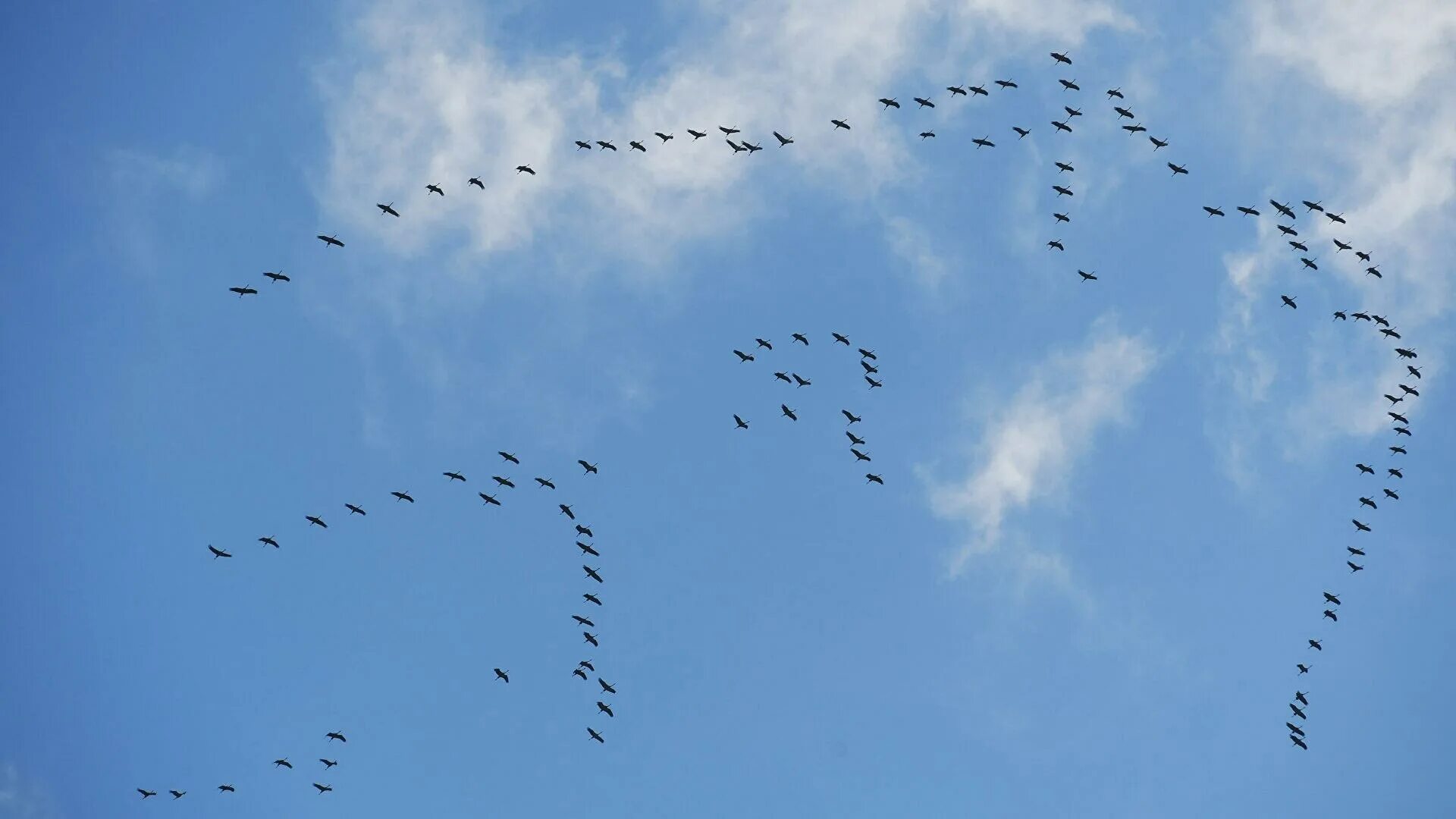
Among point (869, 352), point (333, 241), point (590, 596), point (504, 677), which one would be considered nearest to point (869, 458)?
point (869, 352)

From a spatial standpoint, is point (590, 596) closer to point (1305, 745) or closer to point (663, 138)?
point (663, 138)

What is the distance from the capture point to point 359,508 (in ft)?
486

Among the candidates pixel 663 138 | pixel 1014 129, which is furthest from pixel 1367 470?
pixel 663 138

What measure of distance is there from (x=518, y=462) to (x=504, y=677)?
60.2 ft

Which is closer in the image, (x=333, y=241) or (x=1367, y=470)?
(x=333, y=241)

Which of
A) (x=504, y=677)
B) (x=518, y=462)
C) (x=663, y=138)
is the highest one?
(x=663, y=138)

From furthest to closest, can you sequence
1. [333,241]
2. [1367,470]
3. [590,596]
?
[1367,470]
[590,596]
[333,241]

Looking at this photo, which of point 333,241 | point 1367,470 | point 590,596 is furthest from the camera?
point 1367,470

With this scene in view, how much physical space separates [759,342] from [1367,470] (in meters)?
57.2

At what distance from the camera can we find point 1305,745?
16212cm

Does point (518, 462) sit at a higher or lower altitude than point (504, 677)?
higher

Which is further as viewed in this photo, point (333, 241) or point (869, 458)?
point (869, 458)

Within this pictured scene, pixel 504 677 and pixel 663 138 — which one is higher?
pixel 663 138

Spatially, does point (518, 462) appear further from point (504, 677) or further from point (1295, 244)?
point (1295, 244)
